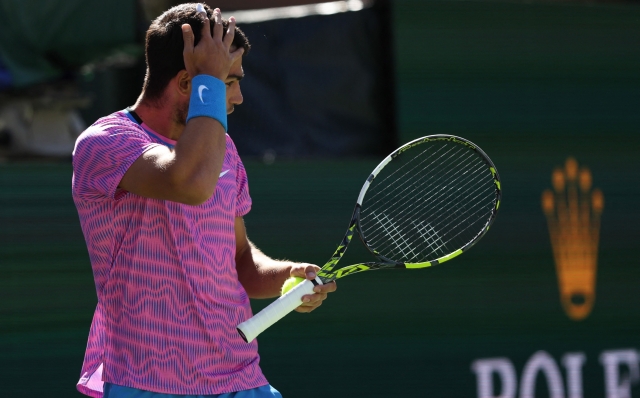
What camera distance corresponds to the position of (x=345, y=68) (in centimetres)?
479

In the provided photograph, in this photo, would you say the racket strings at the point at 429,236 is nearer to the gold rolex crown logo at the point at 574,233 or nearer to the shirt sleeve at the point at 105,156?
the gold rolex crown logo at the point at 574,233

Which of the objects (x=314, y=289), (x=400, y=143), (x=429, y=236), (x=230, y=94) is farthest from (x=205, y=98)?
(x=400, y=143)

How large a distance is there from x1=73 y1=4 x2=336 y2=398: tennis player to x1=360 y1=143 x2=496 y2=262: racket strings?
3.84ft

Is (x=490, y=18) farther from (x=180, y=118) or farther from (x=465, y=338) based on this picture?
(x=180, y=118)

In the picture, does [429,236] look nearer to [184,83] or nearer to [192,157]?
[184,83]

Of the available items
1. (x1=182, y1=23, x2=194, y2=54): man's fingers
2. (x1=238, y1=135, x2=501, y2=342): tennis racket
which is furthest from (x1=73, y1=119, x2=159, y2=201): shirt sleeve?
(x1=238, y1=135, x2=501, y2=342): tennis racket

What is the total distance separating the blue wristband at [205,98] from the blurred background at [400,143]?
2007 mm

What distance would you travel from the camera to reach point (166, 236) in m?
2.43

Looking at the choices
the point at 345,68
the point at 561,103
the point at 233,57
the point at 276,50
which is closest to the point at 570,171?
the point at 561,103

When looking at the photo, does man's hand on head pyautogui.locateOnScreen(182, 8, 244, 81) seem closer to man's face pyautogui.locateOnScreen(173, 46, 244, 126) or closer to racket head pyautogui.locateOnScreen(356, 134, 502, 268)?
man's face pyautogui.locateOnScreen(173, 46, 244, 126)

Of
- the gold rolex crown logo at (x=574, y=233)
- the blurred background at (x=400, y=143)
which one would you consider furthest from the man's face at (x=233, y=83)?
the gold rolex crown logo at (x=574, y=233)

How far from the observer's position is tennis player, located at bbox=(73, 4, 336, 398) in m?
2.34

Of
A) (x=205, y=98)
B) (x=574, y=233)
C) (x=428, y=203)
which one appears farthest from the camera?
(x=574, y=233)

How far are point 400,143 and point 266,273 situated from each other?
2064mm
